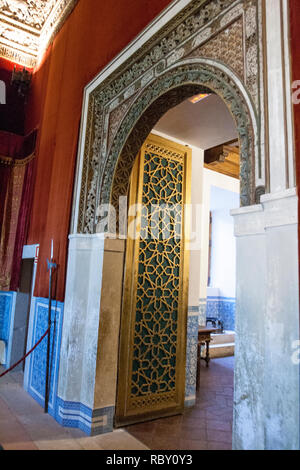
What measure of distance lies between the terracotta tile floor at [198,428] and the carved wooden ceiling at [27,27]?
5294mm

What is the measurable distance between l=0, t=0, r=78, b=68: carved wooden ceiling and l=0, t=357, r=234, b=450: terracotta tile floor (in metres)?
5.00

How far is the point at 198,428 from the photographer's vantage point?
3.31 meters

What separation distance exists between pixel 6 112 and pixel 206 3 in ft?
14.1

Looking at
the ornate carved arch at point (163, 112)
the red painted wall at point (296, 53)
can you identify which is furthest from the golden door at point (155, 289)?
the red painted wall at point (296, 53)

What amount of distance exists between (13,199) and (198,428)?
4.10 m

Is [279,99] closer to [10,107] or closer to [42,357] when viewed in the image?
[42,357]

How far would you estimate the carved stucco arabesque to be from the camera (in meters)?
2.01

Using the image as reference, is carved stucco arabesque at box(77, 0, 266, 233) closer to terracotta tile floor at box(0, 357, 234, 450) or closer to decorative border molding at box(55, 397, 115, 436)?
decorative border molding at box(55, 397, 115, 436)

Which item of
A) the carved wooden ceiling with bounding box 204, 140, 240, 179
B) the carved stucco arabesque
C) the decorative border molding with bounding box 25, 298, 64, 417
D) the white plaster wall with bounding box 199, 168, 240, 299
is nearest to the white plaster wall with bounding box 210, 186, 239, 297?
the white plaster wall with bounding box 199, 168, 240, 299

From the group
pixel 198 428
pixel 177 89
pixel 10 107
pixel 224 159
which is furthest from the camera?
pixel 224 159

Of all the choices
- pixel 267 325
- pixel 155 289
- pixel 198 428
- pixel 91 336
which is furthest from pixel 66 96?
pixel 198 428

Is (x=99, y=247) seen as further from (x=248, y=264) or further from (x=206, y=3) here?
(x=206, y=3)

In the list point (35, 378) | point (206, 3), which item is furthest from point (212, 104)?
point (35, 378)

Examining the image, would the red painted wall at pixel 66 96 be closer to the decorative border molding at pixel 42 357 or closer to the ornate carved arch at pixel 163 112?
the decorative border molding at pixel 42 357
